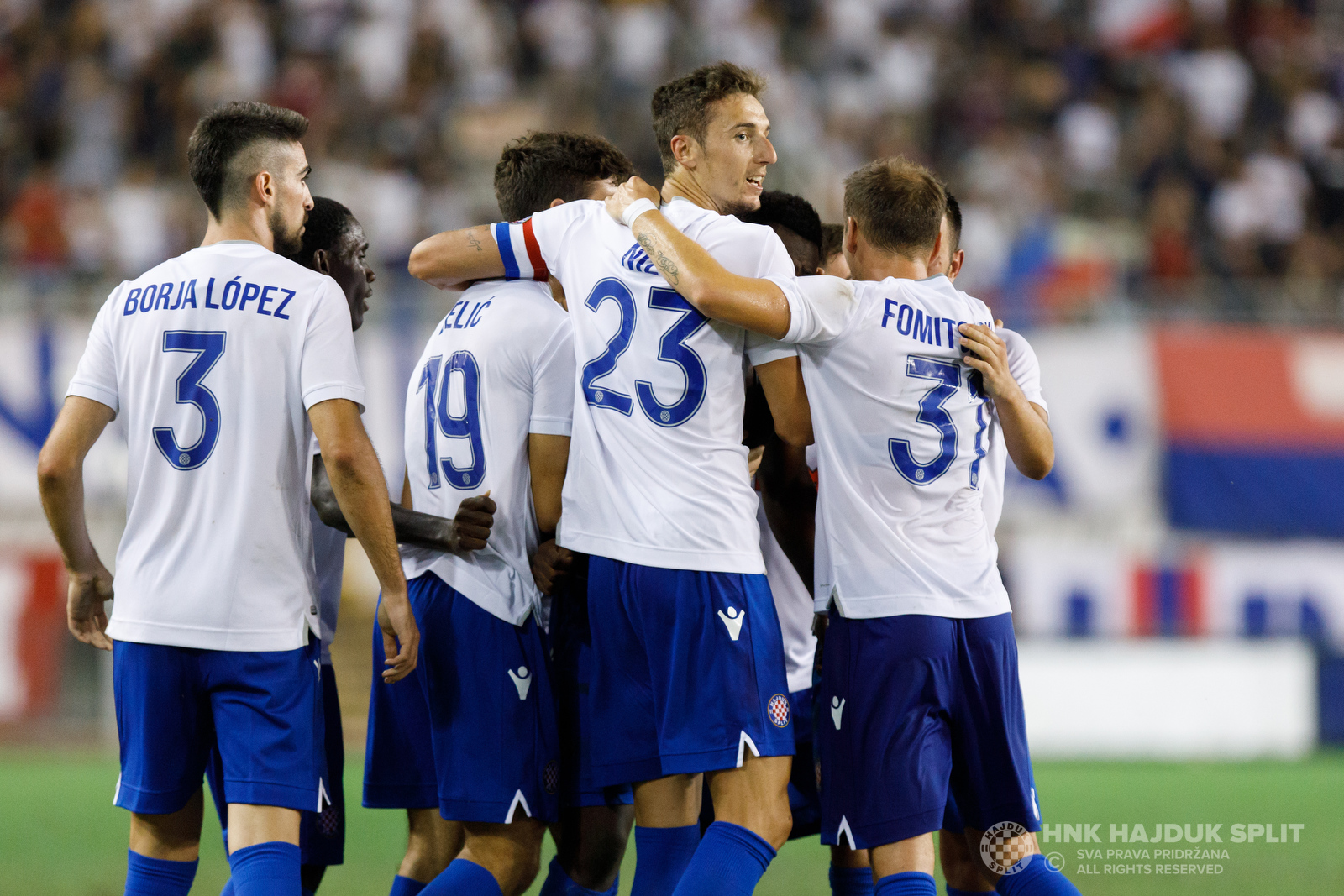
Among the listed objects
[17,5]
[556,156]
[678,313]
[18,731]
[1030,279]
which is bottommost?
[18,731]

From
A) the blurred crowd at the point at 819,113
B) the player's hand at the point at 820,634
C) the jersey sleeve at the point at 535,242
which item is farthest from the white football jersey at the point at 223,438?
the blurred crowd at the point at 819,113

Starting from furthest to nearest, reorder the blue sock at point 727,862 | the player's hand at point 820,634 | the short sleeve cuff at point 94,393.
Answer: the player's hand at point 820,634 → the short sleeve cuff at point 94,393 → the blue sock at point 727,862

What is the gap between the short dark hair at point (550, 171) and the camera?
16.4 ft

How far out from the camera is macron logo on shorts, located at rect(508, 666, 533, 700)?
4.53 meters

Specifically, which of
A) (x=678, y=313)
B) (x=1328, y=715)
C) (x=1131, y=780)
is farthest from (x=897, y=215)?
(x=1328, y=715)

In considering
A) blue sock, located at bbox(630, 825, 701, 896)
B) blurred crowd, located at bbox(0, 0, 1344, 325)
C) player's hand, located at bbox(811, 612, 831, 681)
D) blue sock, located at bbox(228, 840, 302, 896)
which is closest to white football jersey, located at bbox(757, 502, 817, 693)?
player's hand, located at bbox(811, 612, 831, 681)

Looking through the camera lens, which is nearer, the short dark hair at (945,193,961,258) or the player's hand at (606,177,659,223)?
the player's hand at (606,177,659,223)

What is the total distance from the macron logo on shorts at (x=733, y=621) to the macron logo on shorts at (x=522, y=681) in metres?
0.73

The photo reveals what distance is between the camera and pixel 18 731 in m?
11.9

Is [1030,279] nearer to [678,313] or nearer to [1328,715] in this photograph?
[1328,715]

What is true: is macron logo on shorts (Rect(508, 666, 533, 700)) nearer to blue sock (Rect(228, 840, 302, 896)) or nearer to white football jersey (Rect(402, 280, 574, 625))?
white football jersey (Rect(402, 280, 574, 625))

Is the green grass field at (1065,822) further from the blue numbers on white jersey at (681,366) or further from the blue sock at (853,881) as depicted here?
the blue numbers on white jersey at (681,366)

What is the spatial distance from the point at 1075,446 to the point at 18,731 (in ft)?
30.3

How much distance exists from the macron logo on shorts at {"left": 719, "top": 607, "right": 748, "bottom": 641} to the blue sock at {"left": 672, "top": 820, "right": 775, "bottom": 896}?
1.77 feet
